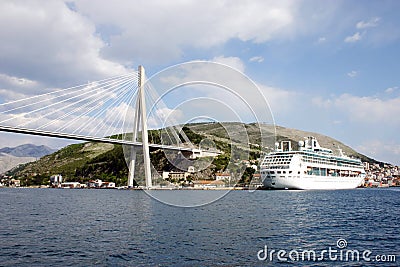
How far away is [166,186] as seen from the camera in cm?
6462

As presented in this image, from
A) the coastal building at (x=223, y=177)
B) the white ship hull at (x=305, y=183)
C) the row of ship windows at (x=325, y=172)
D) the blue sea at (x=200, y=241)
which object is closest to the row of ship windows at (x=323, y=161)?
the row of ship windows at (x=325, y=172)

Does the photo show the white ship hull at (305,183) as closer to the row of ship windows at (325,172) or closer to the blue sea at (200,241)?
the row of ship windows at (325,172)

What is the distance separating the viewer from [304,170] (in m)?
60.2

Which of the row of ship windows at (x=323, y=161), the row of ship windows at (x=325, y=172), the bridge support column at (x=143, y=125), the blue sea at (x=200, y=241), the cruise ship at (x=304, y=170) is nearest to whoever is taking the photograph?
the blue sea at (x=200, y=241)

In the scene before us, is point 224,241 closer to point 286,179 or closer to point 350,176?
point 286,179

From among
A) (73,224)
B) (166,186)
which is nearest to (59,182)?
(166,186)

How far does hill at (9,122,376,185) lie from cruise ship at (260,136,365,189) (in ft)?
11.7

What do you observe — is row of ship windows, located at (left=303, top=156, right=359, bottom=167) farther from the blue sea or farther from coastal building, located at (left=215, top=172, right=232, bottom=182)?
the blue sea

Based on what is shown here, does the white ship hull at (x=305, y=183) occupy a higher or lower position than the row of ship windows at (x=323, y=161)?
lower

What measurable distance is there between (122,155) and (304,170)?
5531cm

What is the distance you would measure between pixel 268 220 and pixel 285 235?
15.0 ft

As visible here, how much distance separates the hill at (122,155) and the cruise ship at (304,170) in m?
3.57

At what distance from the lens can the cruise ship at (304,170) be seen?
2314 inches

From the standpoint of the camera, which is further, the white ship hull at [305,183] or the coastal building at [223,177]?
the white ship hull at [305,183]
